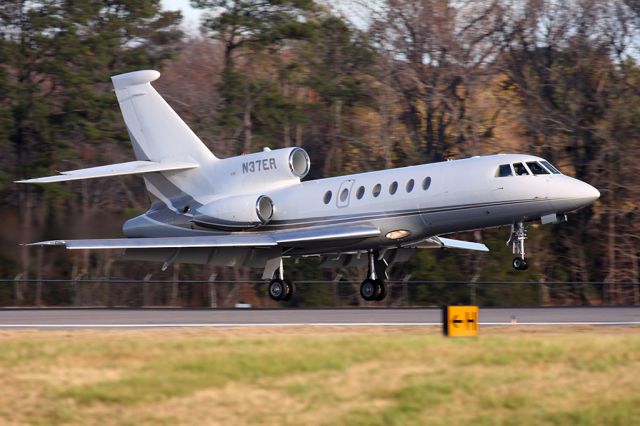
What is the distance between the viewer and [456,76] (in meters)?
44.3

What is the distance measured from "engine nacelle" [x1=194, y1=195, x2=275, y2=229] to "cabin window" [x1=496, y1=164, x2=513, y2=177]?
6.35 meters

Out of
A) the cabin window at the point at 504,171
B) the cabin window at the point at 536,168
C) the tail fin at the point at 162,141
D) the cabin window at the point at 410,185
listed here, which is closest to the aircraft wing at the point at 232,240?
the cabin window at the point at 410,185

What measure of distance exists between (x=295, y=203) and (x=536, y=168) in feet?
21.0

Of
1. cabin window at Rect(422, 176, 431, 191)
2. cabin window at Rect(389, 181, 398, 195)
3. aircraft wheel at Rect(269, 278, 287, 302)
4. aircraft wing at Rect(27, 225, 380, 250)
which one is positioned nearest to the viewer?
cabin window at Rect(422, 176, 431, 191)

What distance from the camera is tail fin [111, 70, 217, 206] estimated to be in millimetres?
29172

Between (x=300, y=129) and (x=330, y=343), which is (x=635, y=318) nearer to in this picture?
(x=330, y=343)

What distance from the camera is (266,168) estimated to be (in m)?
28.0

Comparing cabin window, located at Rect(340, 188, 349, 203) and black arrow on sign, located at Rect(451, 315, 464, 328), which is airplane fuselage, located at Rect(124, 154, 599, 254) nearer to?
cabin window, located at Rect(340, 188, 349, 203)

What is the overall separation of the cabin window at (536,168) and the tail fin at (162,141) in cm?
897

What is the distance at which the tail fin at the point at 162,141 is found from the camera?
1148 inches

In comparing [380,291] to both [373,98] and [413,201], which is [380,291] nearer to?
[413,201]

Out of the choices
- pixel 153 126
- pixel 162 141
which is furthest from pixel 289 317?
pixel 153 126

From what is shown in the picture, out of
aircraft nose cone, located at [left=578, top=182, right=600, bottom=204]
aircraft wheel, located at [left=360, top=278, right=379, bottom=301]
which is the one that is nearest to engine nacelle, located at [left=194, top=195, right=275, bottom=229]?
aircraft wheel, located at [left=360, top=278, right=379, bottom=301]

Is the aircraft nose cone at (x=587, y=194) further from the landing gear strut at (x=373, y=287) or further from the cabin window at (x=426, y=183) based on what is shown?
the landing gear strut at (x=373, y=287)
